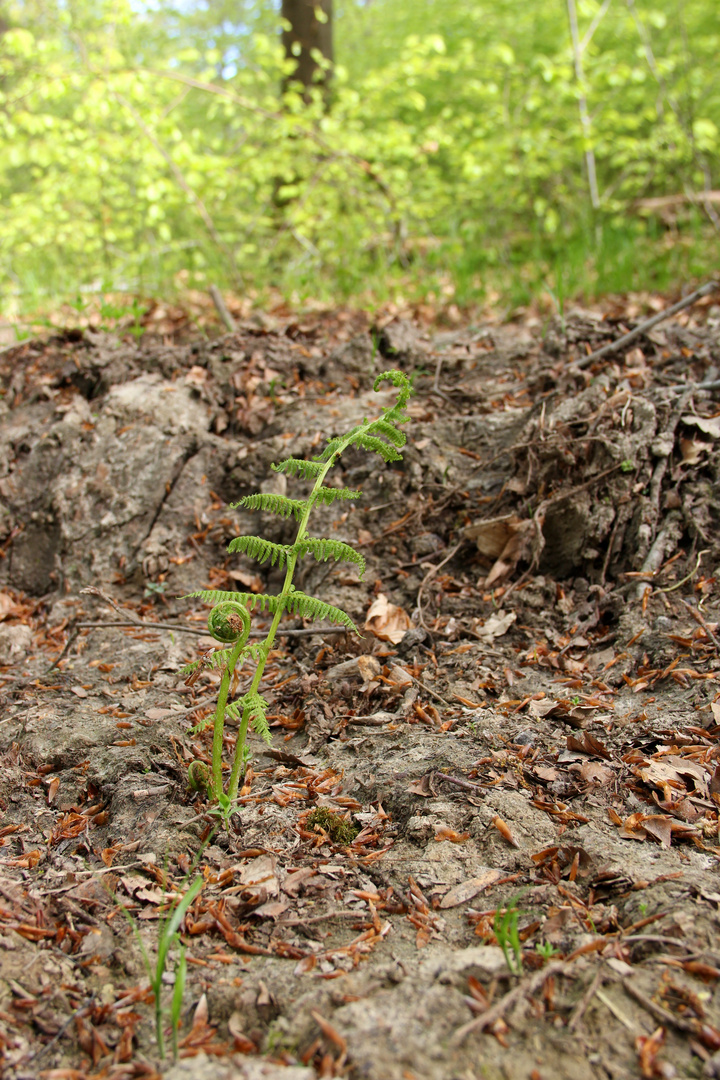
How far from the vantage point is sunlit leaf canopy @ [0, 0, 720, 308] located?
575 centimetres

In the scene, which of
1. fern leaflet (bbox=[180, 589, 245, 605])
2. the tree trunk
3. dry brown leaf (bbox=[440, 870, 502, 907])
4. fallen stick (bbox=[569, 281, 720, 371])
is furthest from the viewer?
the tree trunk

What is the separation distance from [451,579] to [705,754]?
1.32 metres

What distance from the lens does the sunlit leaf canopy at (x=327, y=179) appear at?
5746mm

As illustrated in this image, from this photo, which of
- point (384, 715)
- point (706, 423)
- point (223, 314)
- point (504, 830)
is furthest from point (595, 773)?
point (223, 314)

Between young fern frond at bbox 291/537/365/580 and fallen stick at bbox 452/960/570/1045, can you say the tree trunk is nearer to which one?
young fern frond at bbox 291/537/365/580

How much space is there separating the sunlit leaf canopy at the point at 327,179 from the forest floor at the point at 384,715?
5.31ft

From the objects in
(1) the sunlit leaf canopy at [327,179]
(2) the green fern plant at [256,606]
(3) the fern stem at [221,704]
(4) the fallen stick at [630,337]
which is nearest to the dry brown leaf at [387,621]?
(2) the green fern plant at [256,606]

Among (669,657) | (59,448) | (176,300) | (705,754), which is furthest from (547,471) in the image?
(176,300)

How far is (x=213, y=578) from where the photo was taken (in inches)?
134

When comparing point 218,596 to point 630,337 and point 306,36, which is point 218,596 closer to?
point 630,337

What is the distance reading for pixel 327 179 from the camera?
272 inches

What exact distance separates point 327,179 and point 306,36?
2.42 metres

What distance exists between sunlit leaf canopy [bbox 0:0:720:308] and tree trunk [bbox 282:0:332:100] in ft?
0.82

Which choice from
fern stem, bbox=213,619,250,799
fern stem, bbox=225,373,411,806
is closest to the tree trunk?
fern stem, bbox=225,373,411,806
